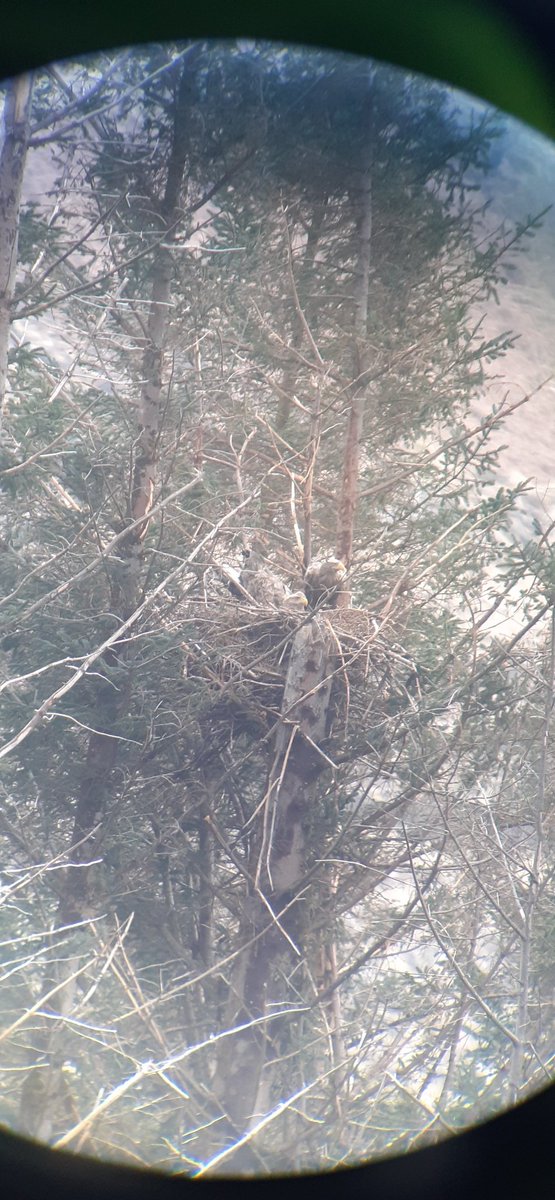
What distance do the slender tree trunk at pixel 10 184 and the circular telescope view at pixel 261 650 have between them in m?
1.49

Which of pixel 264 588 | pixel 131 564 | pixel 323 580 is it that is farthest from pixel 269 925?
pixel 131 564

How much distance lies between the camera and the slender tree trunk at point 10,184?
3623 millimetres

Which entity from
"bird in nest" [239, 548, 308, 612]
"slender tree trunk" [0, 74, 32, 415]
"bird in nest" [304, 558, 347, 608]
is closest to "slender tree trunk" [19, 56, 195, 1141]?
"bird in nest" [239, 548, 308, 612]

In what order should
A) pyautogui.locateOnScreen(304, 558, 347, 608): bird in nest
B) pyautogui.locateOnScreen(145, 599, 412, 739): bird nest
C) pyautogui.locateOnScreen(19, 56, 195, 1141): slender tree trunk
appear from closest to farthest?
pyautogui.locateOnScreen(304, 558, 347, 608): bird in nest → pyautogui.locateOnScreen(145, 599, 412, 739): bird nest → pyautogui.locateOnScreen(19, 56, 195, 1141): slender tree trunk

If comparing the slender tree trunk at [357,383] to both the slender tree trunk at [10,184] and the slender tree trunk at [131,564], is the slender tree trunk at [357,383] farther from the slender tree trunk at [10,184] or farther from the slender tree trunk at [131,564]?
the slender tree trunk at [10,184]

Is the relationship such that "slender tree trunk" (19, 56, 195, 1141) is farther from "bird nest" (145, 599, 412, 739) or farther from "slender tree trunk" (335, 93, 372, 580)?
"slender tree trunk" (335, 93, 372, 580)

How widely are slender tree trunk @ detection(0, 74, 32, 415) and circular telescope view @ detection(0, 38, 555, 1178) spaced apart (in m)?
1.49

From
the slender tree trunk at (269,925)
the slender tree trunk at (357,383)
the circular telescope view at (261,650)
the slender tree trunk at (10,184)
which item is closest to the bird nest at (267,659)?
the circular telescope view at (261,650)

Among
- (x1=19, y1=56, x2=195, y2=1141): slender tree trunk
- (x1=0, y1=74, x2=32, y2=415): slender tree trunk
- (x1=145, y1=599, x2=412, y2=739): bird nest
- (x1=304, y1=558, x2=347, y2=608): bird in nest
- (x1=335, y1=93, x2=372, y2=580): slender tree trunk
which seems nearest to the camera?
(x1=0, y1=74, x2=32, y2=415): slender tree trunk

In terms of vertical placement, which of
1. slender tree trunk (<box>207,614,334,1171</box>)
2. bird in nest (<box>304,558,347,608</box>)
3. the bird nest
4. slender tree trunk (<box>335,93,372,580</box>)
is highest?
slender tree trunk (<box>335,93,372,580</box>)

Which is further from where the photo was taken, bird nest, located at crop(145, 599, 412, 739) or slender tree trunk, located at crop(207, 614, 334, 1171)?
slender tree trunk, located at crop(207, 614, 334, 1171)

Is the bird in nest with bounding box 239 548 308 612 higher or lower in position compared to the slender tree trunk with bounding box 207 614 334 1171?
higher

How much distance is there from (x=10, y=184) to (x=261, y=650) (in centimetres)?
271

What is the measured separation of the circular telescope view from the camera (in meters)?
5.40
